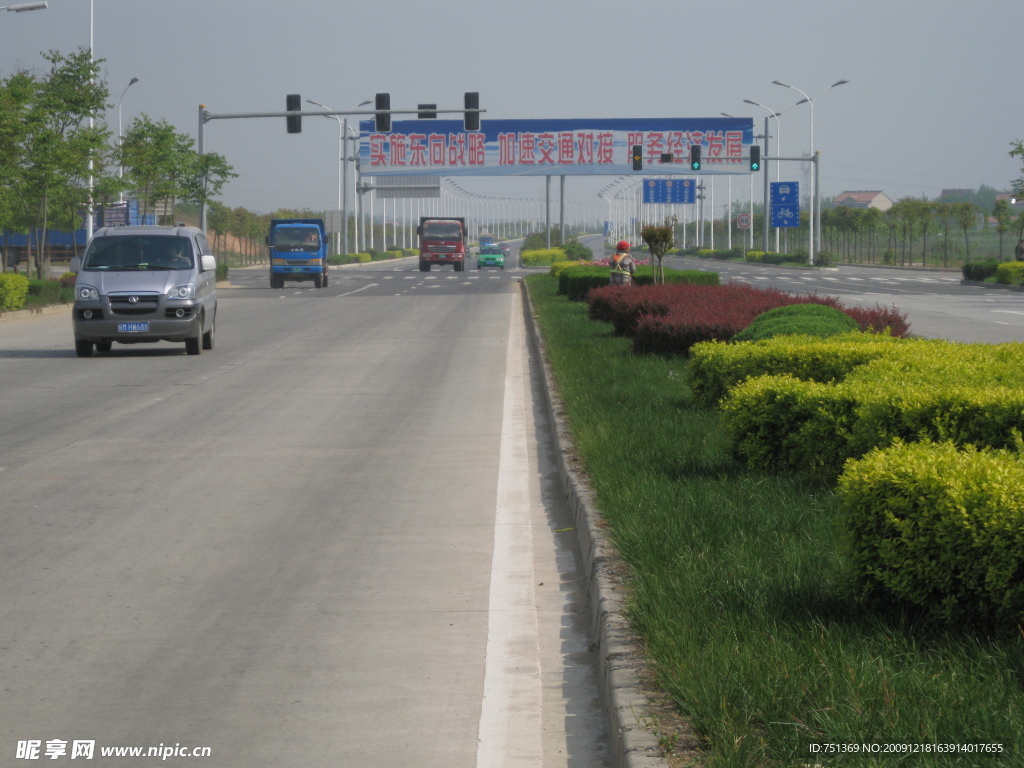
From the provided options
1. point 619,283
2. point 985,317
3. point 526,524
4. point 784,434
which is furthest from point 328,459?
point 985,317

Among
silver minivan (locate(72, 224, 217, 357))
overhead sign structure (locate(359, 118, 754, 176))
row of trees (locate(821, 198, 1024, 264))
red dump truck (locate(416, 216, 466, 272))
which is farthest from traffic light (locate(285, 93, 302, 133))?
row of trees (locate(821, 198, 1024, 264))

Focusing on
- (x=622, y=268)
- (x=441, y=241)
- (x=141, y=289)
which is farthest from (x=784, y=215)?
(x=141, y=289)

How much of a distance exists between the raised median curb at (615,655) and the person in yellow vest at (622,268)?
804 inches

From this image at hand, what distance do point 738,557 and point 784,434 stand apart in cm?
215

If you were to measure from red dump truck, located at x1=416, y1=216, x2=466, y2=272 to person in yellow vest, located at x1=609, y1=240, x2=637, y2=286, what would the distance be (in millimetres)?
43530

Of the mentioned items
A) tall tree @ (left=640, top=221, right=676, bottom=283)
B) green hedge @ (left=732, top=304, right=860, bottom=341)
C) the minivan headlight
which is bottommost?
green hedge @ (left=732, top=304, right=860, bottom=341)

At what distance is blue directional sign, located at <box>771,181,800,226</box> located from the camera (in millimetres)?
80938

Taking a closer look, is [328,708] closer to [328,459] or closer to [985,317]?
[328,459]

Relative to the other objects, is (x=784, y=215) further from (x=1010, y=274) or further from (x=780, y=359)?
(x=780, y=359)

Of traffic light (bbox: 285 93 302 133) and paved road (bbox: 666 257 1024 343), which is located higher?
traffic light (bbox: 285 93 302 133)

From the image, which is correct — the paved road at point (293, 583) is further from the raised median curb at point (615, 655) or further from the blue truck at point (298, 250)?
the blue truck at point (298, 250)

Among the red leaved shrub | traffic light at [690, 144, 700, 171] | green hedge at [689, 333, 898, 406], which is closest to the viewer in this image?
green hedge at [689, 333, 898, 406]

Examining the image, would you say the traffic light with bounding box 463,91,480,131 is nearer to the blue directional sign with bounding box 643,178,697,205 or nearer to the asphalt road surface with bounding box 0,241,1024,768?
the asphalt road surface with bounding box 0,241,1024,768

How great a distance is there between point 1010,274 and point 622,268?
24.6 meters
